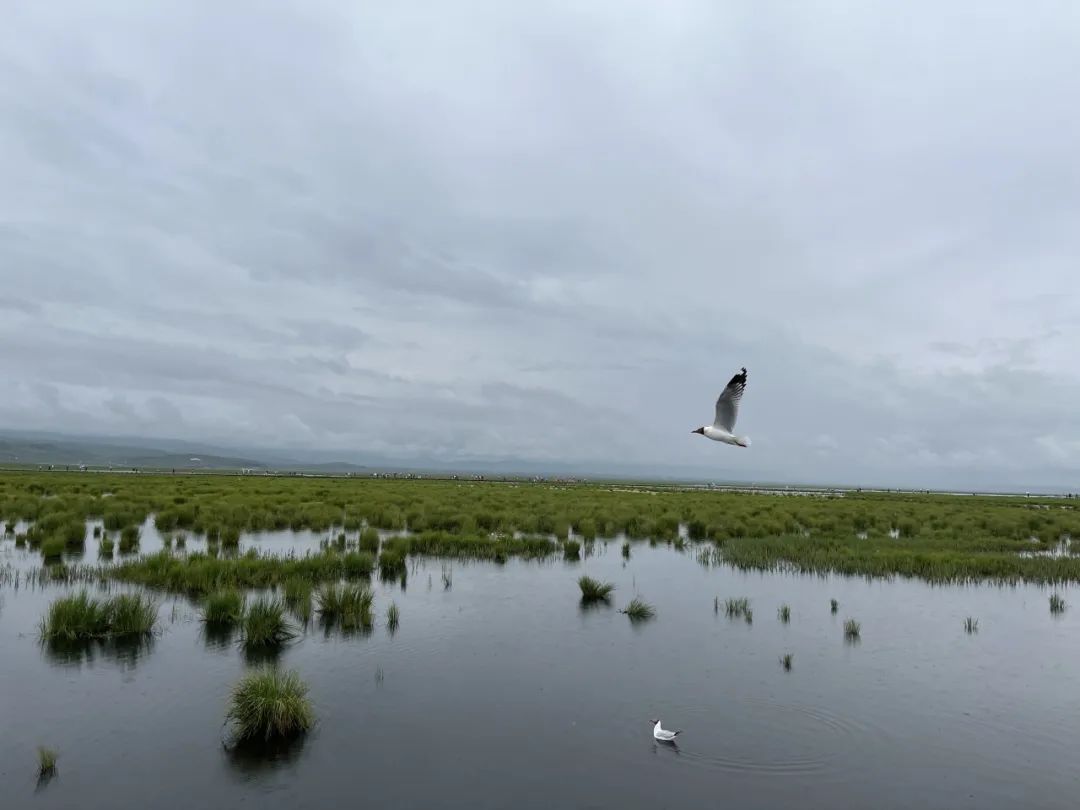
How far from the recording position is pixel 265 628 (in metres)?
12.7

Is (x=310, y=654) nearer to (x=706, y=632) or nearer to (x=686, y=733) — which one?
(x=686, y=733)

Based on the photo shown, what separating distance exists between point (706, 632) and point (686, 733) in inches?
213

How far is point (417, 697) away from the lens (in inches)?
420

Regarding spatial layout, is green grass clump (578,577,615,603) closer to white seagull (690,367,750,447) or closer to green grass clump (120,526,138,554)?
white seagull (690,367,750,447)

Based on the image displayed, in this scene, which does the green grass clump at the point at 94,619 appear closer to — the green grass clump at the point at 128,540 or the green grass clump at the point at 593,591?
the green grass clump at the point at 593,591

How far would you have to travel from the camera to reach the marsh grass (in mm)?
14509

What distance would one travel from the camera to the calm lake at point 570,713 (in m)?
8.08

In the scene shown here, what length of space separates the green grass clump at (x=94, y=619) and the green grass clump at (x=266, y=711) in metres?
4.70

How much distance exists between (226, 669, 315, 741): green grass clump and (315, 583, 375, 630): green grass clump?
14.8ft

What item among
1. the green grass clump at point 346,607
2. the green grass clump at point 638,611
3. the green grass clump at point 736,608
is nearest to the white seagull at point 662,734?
the green grass clump at point 638,611

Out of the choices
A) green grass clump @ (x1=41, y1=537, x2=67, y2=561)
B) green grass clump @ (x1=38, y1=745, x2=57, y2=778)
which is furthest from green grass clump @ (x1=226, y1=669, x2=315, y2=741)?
green grass clump @ (x1=41, y1=537, x2=67, y2=561)

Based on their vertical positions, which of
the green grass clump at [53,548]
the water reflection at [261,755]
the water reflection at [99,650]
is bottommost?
the water reflection at [261,755]

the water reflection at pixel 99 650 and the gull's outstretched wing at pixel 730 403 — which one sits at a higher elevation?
the gull's outstretched wing at pixel 730 403

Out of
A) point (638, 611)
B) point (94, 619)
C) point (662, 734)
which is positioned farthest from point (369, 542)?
point (662, 734)
